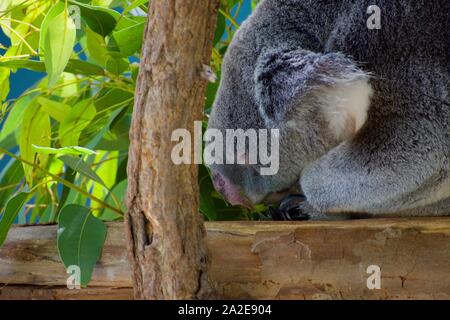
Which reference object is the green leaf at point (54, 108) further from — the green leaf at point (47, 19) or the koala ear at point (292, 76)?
the koala ear at point (292, 76)

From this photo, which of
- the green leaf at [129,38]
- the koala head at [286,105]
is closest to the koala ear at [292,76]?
the koala head at [286,105]

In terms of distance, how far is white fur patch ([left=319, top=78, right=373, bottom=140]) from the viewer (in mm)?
1337

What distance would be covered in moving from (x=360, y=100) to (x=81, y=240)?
63cm

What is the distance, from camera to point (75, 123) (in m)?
1.76

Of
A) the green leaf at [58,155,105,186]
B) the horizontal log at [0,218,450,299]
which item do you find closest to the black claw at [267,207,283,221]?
the horizontal log at [0,218,450,299]

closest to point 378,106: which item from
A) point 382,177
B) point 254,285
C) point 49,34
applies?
point 382,177

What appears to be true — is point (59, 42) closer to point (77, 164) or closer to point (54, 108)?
point (77, 164)

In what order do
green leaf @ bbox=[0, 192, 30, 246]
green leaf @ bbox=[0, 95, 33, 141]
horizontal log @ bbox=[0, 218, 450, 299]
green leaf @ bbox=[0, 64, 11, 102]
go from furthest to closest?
green leaf @ bbox=[0, 95, 33, 141], green leaf @ bbox=[0, 64, 11, 102], green leaf @ bbox=[0, 192, 30, 246], horizontal log @ bbox=[0, 218, 450, 299]

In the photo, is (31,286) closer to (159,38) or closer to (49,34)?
(49,34)

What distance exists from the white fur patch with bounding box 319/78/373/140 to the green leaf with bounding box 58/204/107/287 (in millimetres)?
523

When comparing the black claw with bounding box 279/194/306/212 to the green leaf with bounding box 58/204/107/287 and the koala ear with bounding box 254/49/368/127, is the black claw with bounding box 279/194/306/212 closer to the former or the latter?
the koala ear with bounding box 254/49/368/127

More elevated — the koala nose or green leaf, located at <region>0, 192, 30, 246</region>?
the koala nose

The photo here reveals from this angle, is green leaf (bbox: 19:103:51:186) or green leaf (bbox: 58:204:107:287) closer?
green leaf (bbox: 58:204:107:287)

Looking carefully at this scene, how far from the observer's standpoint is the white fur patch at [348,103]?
1.34 meters
